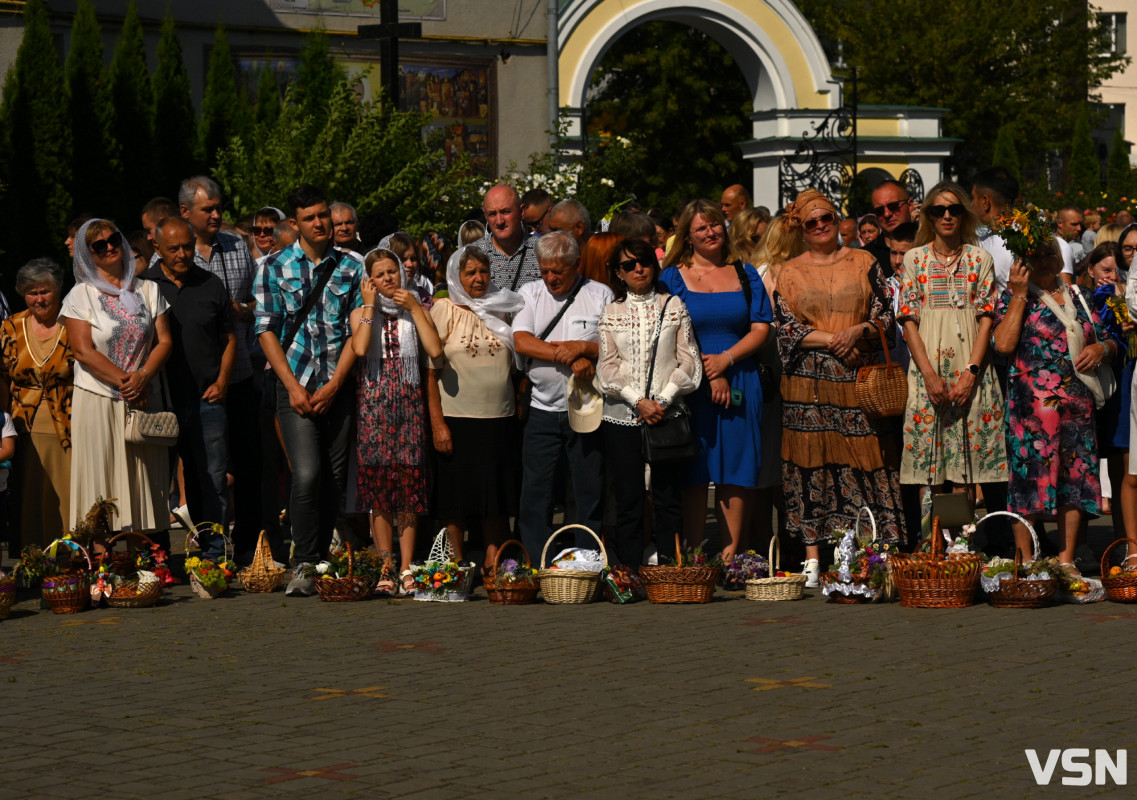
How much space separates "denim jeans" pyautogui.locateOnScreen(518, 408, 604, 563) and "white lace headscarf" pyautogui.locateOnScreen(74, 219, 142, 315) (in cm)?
242

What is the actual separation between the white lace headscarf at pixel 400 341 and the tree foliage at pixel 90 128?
463 inches

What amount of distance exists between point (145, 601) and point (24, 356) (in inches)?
74.7

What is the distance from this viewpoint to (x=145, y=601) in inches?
397

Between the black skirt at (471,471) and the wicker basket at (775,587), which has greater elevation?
the black skirt at (471,471)

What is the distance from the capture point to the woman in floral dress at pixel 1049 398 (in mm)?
10328

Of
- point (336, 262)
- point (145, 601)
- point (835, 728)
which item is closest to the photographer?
point (835, 728)

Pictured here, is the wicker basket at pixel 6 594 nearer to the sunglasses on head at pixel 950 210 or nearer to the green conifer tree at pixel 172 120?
the sunglasses on head at pixel 950 210

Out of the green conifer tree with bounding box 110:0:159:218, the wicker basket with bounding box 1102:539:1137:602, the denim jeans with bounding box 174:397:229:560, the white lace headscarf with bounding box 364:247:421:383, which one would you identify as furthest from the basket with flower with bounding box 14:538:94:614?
the green conifer tree with bounding box 110:0:159:218

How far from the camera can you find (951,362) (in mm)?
10273

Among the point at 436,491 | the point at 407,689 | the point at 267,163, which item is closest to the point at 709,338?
the point at 436,491

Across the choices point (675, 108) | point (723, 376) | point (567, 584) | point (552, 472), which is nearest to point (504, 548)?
point (567, 584)

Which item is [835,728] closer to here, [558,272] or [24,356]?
[558,272]

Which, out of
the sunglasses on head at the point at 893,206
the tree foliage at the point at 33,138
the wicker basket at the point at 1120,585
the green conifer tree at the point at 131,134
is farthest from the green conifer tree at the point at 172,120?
the wicker basket at the point at 1120,585

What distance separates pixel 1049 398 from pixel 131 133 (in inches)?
582
